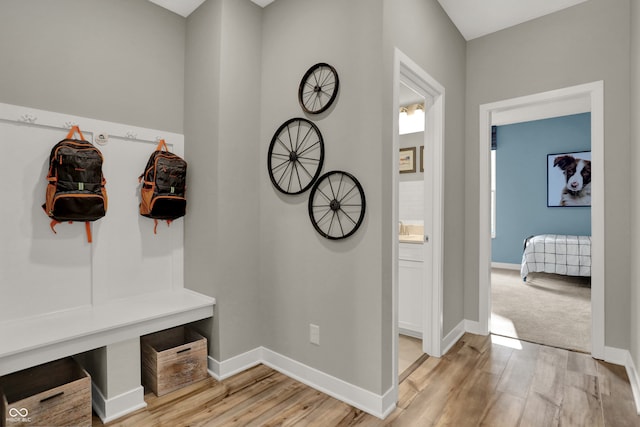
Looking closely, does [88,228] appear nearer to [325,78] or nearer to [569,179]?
[325,78]

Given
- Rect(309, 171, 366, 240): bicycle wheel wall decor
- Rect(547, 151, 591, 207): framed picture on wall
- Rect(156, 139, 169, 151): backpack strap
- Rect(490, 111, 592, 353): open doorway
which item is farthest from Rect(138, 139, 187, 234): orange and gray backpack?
Rect(547, 151, 591, 207): framed picture on wall

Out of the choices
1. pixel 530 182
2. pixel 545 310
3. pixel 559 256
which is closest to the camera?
pixel 545 310

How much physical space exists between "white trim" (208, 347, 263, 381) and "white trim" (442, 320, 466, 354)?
Answer: 1451 mm

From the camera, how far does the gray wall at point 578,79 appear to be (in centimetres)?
248

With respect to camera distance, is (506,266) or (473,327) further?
(506,266)

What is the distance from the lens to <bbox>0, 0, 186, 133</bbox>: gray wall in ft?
6.47

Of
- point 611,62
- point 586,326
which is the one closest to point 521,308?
point 586,326

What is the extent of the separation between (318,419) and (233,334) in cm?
83

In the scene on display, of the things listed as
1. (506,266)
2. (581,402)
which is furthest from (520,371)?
(506,266)

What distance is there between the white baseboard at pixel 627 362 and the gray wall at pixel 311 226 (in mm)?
1542

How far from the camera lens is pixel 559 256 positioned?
4.95 m

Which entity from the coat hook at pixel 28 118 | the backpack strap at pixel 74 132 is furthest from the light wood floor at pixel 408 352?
the coat hook at pixel 28 118

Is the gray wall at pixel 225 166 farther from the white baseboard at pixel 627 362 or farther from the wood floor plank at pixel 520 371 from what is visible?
the white baseboard at pixel 627 362

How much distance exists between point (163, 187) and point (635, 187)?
3165 mm
